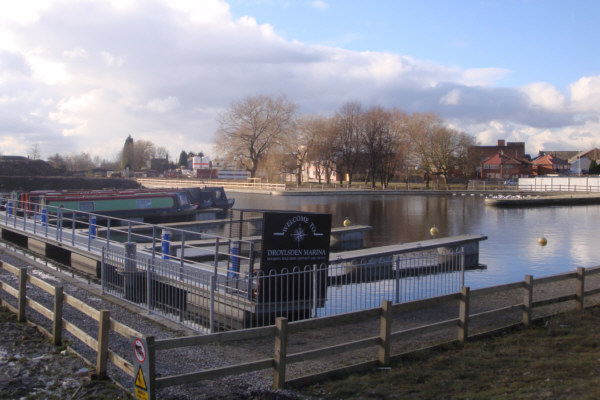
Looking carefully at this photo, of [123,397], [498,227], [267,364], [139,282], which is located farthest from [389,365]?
[498,227]

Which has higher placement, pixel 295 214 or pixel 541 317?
pixel 295 214

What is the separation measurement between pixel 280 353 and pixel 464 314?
137 inches

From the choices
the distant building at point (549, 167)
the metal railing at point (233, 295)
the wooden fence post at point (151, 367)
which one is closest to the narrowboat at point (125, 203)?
the metal railing at point (233, 295)

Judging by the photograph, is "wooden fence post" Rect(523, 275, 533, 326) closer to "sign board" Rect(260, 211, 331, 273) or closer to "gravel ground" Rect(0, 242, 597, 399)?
"gravel ground" Rect(0, 242, 597, 399)

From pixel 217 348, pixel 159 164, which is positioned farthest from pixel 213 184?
pixel 159 164

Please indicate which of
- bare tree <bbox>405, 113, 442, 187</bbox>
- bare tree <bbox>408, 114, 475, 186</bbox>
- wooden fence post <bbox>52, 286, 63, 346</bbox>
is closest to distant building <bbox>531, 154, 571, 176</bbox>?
bare tree <bbox>408, 114, 475, 186</bbox>

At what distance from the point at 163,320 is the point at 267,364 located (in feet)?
15.4

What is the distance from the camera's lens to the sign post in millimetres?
6109

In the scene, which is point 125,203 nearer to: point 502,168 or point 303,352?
point 303,352

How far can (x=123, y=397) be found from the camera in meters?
6.77

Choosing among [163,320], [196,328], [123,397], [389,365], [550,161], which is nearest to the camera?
[123,397]

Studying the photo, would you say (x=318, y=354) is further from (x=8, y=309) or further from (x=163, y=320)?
(x=8, y=309)

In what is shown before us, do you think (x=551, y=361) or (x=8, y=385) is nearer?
(x=8, y=385)

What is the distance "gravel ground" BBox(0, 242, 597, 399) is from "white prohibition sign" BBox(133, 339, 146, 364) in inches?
28.4
